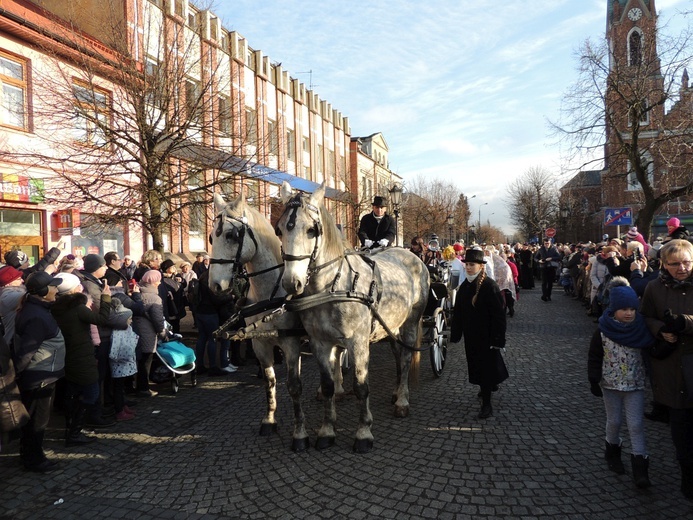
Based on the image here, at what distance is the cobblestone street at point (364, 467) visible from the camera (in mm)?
3195

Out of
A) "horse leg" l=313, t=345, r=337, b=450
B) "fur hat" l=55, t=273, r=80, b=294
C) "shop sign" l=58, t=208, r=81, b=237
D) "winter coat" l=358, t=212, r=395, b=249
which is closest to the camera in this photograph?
"horse leg" l=313, t=345, r=337, b=450

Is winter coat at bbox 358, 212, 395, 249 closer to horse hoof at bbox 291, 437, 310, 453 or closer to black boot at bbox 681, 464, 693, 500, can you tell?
Result: horse hoof at bbox 291, 437, 310, 453

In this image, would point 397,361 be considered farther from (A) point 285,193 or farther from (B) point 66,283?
(B) point 66,283

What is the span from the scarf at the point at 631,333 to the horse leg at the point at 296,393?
2.80m

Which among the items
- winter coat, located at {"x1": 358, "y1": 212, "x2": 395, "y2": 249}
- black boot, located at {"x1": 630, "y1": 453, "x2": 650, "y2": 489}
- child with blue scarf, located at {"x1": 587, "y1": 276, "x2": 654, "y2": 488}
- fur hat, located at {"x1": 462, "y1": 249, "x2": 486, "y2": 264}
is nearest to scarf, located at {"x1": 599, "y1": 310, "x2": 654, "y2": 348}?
child with blue scarf, located at {"x1": 587, "y1": 276, "x2": 654, "y2": 488}

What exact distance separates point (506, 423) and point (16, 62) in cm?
1550

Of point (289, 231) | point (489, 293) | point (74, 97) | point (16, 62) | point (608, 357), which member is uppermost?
point (16, 62)

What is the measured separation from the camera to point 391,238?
6.75 metres

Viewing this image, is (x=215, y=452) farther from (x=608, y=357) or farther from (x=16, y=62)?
(x=16, y=62)

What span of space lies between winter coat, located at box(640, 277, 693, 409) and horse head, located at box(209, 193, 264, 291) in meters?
3.55

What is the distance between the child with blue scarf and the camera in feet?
11.0

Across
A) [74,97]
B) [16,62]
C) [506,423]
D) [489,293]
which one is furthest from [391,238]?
[16,62]

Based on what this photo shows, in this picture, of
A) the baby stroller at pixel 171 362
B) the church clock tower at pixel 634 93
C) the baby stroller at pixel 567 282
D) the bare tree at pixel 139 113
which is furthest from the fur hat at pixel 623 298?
the baby stroller at pixel 567 282

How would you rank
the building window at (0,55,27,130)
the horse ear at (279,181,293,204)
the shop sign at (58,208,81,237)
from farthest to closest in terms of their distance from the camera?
the shop sign at (58,208,81,237), the building window at (0,55,27,130), the horse ear at (279,181,293,204)
